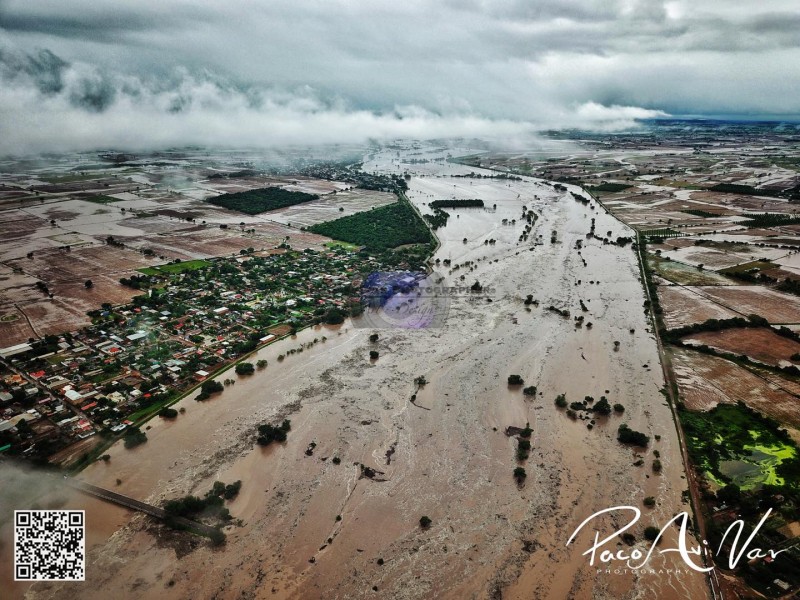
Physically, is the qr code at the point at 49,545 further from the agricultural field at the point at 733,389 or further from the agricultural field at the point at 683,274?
the agricultural field at the point at 683,274

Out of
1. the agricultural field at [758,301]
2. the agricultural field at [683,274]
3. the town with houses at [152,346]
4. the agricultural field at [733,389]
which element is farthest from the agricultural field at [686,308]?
the town with houses at [152,346]

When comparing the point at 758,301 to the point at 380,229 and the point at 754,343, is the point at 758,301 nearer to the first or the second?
the point at 754,343

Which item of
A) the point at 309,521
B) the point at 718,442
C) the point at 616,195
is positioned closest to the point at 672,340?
the point at 718,442

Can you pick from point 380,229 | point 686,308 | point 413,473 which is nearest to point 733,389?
point 686,308

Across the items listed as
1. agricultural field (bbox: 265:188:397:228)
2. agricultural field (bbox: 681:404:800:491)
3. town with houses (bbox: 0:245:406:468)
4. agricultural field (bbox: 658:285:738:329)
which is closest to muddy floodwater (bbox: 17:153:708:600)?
agricultural field (bbox: 681:404:800:491)

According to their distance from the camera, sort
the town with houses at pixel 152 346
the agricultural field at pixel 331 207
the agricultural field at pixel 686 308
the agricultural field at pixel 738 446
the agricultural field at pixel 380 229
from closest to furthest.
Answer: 1. the agricultural field at pixel 738 446
2. the town with houses at pixel 152 346
3. the agricultural field at pixel 686 308
4. the agricultural field at pixel 380 229
5. the agricultural field at pixel 331 207

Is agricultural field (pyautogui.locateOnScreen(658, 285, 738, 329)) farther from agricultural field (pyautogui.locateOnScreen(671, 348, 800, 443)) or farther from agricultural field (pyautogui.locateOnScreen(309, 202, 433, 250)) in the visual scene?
agricultural field (pyautogui.locateOnScreen(309, 202, 433, 250))
